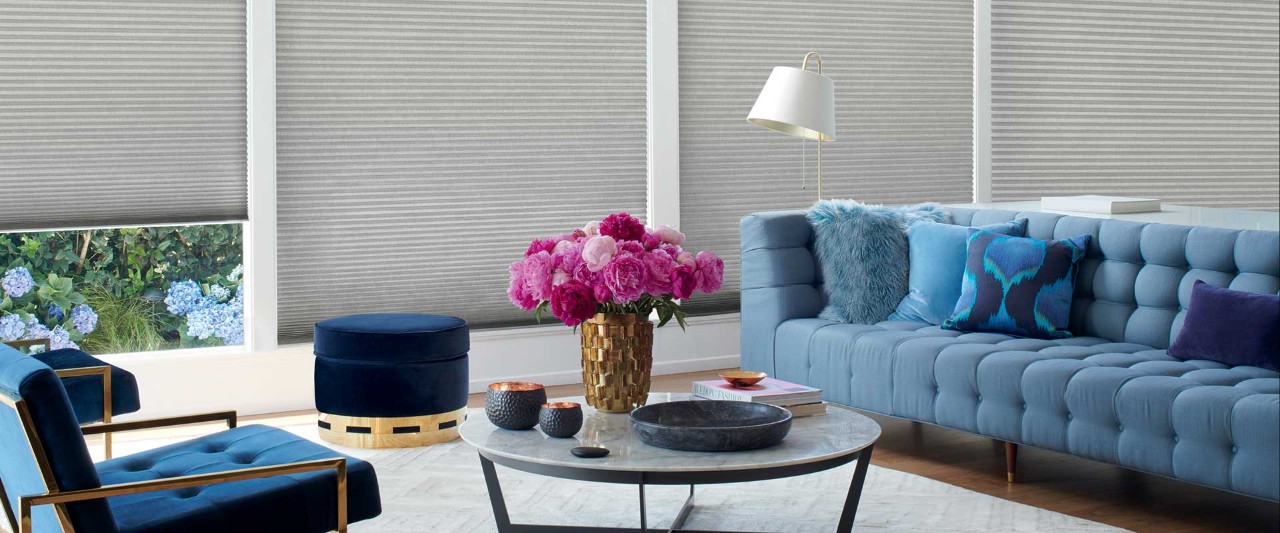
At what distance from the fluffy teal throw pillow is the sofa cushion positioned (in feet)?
1.32

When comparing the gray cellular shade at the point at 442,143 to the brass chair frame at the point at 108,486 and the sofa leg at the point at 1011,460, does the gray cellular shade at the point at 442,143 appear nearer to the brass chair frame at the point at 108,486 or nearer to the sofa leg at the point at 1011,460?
the sofa leg at the point at 1011,460

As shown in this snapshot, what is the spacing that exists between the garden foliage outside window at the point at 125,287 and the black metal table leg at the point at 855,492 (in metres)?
3.23

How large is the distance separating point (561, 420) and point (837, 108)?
395 cm

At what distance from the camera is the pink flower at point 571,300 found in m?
3.40

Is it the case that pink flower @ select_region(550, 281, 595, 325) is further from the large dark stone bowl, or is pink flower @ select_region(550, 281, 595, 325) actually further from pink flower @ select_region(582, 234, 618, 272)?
the large dark stone bowl

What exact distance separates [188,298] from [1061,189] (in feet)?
15.4

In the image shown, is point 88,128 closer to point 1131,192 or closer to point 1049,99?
point 1049,99

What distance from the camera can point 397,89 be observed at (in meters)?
5.73

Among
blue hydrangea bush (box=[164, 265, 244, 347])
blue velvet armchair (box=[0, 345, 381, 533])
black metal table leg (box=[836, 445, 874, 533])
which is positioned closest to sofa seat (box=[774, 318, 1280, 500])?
black metal table leg (box=[836, 445, 874, 533])

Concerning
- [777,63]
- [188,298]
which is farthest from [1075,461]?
[188,298]

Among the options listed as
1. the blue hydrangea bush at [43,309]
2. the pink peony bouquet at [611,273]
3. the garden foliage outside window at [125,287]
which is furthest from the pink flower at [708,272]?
the blue hydrangea bush at [43,309]

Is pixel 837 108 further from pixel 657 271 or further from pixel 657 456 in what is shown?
pixel 657 456

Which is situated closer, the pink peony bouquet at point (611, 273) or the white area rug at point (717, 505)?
the pink peony bouquet at point (611, 273)

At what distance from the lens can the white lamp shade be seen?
17.3 ft
